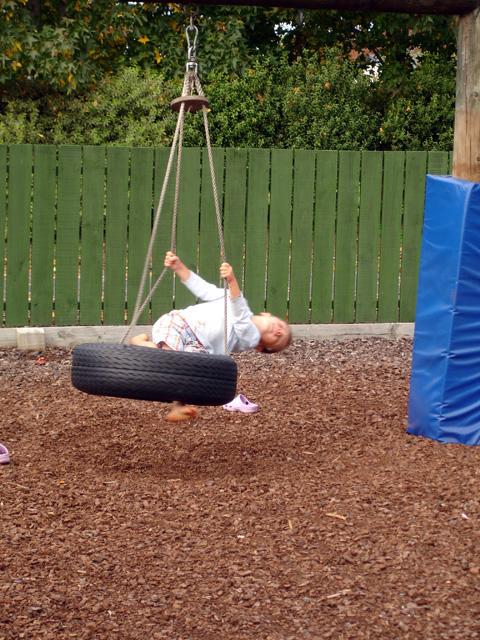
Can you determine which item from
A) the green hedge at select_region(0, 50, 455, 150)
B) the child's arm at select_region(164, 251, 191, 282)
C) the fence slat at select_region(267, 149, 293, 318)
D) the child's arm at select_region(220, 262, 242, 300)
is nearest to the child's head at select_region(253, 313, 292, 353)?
the child's arm at select_region(220, 262, 242, 300)

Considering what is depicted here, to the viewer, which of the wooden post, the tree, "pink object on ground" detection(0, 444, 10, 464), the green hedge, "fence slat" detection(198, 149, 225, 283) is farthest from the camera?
the tree

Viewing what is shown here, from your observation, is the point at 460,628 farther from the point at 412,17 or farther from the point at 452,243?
the point at 412,17

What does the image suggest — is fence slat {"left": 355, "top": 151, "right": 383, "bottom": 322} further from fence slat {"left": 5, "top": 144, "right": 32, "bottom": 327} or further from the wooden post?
the wooden post

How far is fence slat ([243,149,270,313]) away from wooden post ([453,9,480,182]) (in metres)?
3.08

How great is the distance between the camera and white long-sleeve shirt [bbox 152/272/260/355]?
5566 mm

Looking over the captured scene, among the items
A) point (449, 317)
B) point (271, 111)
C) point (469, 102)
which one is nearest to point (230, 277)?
point (449, 317)

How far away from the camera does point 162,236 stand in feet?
28.9

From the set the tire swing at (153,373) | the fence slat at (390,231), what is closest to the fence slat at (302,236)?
the fence slat at (390,231)

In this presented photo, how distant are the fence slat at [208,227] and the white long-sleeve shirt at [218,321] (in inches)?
123

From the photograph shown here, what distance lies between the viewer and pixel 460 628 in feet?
11.9

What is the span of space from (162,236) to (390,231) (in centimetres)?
214

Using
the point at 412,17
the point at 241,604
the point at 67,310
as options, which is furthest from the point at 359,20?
the point at 241,604

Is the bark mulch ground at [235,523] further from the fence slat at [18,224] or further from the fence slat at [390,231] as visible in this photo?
the fence slat at [390,231]

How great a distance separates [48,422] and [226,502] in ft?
6.40
